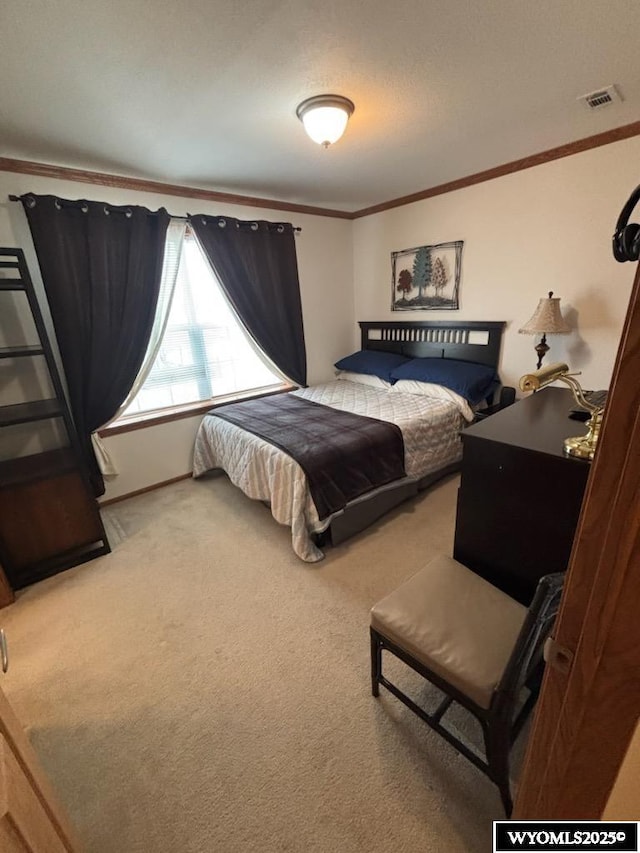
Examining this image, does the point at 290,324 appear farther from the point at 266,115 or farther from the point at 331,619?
the point at 331,619

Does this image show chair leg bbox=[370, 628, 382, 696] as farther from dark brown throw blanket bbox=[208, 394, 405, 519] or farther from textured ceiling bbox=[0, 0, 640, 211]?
textured ceiling bbox=[0, 0, 640, 211]

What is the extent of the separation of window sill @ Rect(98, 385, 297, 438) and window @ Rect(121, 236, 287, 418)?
0.06 metres

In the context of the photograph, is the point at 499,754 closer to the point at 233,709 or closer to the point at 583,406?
the point at 233,709

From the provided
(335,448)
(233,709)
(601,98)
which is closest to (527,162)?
(601,98)

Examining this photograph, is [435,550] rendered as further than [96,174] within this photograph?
No

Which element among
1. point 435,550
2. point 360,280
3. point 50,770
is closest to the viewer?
point 50,770

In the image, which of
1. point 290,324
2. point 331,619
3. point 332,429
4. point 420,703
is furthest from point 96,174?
point 420,703

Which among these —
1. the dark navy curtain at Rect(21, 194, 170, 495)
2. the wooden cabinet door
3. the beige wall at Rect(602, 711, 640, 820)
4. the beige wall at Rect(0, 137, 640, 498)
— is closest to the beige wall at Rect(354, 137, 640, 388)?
the beige wall at Rect(0, 137, 640, 498)

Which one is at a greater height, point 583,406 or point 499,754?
point 583,406

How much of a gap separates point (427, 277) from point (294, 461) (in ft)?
8.01

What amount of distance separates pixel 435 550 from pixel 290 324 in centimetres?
251

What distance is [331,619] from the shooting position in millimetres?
1751

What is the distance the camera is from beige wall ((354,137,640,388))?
2344 mm

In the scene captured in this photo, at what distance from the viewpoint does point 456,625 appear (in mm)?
1152
